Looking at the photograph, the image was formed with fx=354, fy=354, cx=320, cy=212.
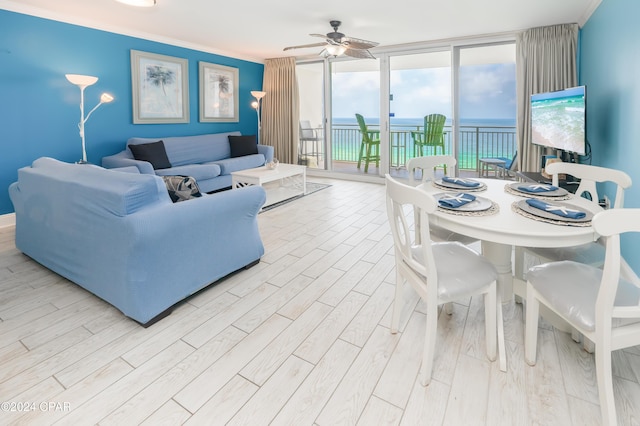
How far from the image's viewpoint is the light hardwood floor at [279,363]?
139 cm

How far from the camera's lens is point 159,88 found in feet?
17.4

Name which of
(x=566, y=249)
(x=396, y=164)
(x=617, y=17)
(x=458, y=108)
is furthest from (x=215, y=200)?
(x=396, y=164)

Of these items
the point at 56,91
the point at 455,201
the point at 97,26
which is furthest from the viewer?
the point at 97,26

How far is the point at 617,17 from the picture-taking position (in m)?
2.84

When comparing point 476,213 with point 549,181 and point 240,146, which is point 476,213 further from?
point 240,146

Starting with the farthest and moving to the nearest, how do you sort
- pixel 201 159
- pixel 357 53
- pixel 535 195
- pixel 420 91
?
pixel 420 91
pixel 201 159
pixel 357 53
pixel 535 195

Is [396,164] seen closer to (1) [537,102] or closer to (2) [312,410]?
(1) [537,102]

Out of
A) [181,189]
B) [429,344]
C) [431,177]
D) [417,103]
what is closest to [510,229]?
[429,344]

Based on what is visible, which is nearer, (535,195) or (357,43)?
(535,195)

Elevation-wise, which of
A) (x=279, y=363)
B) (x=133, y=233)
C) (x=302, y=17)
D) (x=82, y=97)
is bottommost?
(x=279, y=363)

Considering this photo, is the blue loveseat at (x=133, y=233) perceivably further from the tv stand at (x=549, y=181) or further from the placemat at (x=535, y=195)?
the tv stand at (x=549, y=181)

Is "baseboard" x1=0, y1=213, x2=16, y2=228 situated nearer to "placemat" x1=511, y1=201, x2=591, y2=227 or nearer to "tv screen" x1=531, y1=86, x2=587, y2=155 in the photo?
"placemat" x1=511, y1=201, x2=591, y2=227

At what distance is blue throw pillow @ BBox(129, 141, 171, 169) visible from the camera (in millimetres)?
4641

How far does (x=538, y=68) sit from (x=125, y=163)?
545 centimetres
